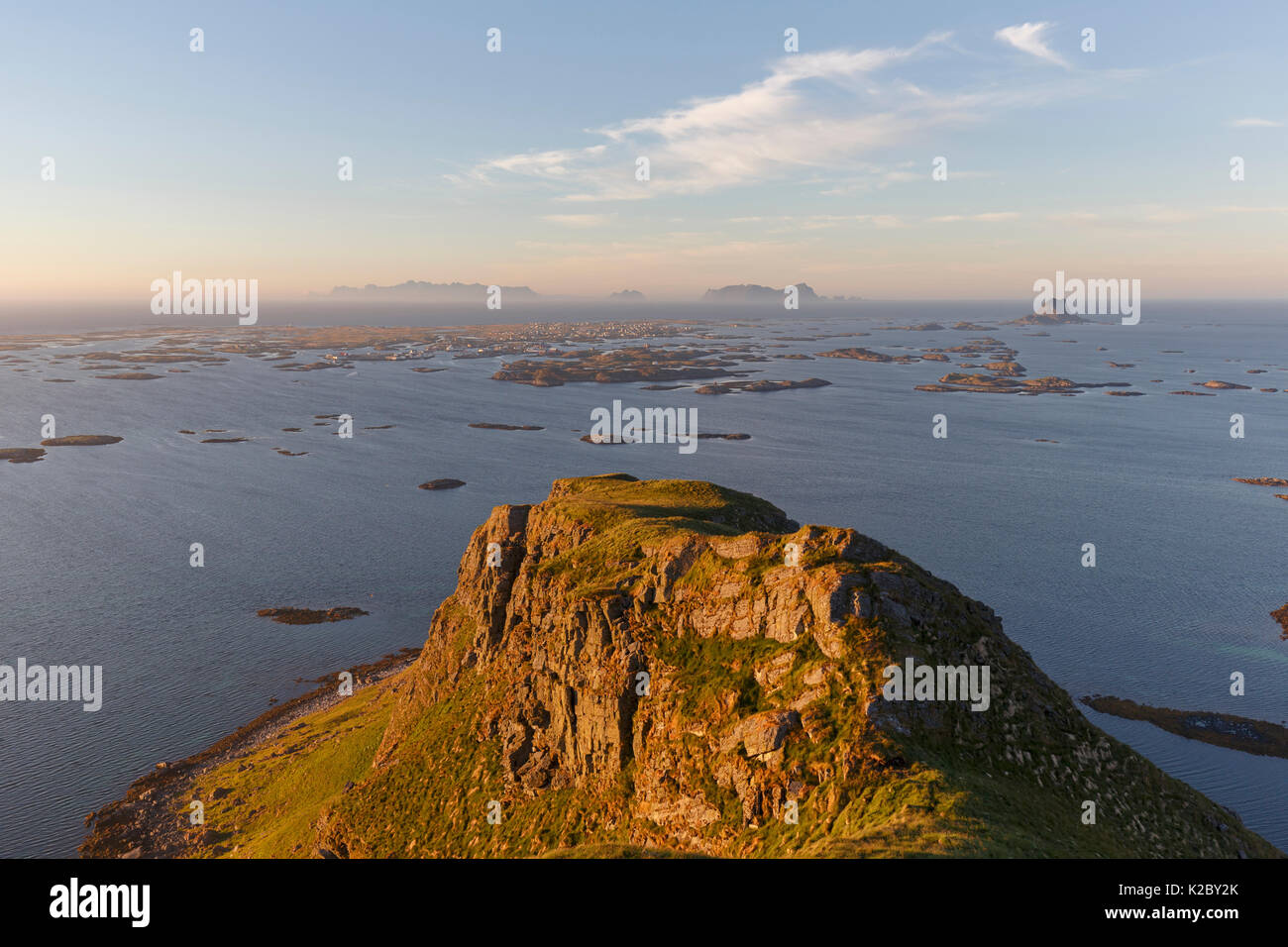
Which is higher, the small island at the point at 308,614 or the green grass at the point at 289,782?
the small island at the point at 308,614

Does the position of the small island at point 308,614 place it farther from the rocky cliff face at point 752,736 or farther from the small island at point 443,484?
the small island at point 443,484

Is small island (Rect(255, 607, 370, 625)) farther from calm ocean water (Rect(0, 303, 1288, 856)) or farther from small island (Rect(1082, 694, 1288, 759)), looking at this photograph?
small island (Rect(1082, 694, 1288, 759))

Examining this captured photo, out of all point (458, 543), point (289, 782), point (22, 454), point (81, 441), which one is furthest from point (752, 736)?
point (81, 441)

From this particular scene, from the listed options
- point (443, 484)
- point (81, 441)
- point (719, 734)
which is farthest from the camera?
point (81, 441)

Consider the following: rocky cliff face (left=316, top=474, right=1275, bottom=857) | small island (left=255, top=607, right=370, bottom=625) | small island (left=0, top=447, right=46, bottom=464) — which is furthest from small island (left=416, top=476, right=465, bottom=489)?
rocky cliff face (left=316, top=474, right=1275, bottom=857)

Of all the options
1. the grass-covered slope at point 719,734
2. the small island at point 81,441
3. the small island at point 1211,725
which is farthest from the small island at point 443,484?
the small island at point 1211,725

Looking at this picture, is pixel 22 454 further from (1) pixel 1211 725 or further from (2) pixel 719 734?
(1) pixel 1211 725
